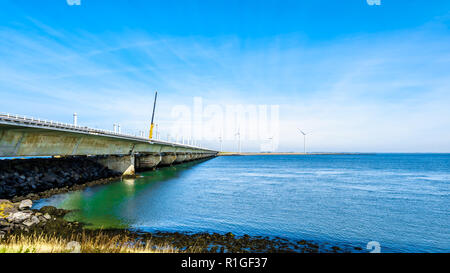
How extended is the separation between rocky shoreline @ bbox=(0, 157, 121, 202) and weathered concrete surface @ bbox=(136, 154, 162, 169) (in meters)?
20.5

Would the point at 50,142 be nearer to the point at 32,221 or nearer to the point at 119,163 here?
the point at 32,221

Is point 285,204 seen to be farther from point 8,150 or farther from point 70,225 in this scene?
point 8,150

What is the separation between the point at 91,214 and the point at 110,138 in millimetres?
22242

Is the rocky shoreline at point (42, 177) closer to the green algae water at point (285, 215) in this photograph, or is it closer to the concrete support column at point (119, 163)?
the green algae water at point (285, 215)

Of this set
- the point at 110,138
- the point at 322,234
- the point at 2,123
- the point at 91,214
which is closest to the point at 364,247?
the point at 322,234

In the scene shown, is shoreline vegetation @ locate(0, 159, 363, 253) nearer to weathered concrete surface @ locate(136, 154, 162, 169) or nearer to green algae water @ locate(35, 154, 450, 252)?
green algae water @ locate(35, 154, 450, 252)

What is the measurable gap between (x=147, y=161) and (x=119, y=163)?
17.6 m

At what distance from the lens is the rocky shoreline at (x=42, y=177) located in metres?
26.0

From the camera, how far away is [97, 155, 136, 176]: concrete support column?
48.0 meters

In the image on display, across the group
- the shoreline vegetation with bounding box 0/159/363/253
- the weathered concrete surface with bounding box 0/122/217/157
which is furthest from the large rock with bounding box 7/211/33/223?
the weathered concrete surface with bounding box 0/122/217/157

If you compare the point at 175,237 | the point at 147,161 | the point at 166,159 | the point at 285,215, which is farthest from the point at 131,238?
the point at 166,159

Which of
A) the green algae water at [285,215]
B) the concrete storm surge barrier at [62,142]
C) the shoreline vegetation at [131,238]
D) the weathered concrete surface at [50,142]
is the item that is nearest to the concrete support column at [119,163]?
the concrete storm surge barrier at [62,142]

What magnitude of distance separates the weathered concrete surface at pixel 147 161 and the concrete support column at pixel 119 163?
618 inches

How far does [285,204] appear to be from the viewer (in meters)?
26.5
